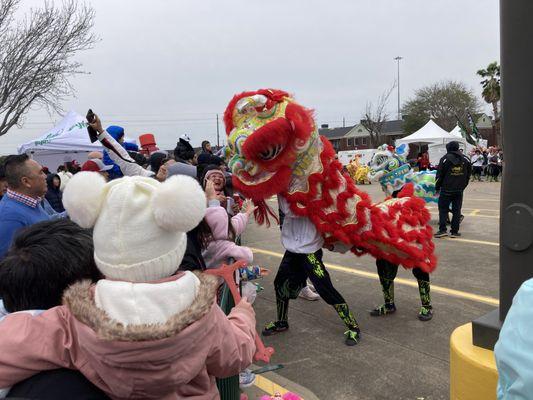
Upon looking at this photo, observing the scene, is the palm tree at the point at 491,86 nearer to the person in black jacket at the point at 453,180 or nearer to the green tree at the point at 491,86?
the green tree at the point at 491,86

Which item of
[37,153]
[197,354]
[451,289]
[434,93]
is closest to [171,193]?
[197,354]

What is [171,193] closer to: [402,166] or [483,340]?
[483,340]

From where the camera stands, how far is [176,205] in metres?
1.33

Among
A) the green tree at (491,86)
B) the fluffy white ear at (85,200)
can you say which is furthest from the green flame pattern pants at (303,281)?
the green tree at (491,86)

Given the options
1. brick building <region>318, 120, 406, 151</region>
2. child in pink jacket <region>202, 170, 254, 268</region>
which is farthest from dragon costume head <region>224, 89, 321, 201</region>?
brick building <region>318, 120, 406, 151</region>

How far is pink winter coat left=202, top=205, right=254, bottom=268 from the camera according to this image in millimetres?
3047

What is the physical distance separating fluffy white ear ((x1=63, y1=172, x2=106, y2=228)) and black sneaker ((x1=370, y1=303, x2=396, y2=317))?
356 centimetres

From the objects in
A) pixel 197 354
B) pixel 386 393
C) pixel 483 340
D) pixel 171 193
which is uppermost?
pixel 171 193

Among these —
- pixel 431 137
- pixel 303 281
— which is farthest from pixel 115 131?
pixel 431 137

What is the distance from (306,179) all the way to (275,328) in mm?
1505

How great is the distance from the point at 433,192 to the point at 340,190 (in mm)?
5513

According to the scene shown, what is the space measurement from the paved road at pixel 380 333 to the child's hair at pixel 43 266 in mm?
2149

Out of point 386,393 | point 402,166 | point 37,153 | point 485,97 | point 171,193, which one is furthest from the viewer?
point 485,97

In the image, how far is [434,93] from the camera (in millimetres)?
43812
